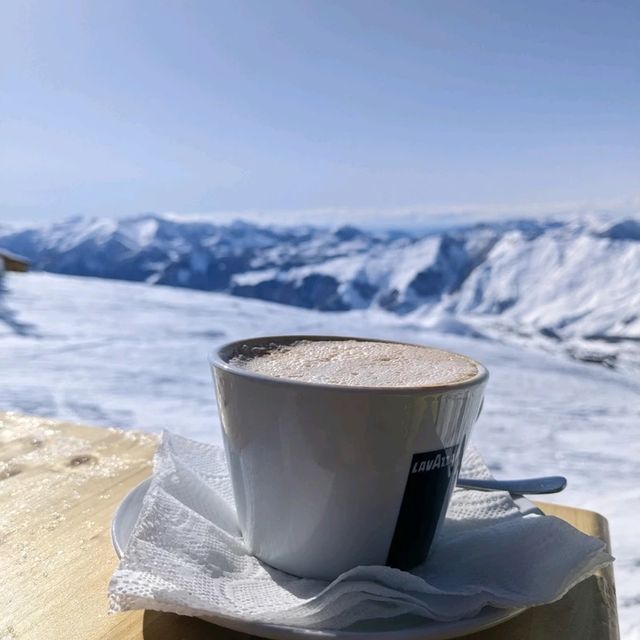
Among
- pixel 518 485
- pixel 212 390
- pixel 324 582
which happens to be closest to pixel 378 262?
pixel 212 390

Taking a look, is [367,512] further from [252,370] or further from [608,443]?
[608,443]

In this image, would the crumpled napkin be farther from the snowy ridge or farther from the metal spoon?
the snowy ridge

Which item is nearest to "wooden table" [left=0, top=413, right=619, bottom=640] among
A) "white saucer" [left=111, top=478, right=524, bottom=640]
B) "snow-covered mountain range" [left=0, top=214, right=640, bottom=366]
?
"white saucer" [left=111, top=478, right=524, bottom=640]

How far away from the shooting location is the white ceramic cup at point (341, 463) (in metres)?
0.26

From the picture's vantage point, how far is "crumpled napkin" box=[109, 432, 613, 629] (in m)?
0.23

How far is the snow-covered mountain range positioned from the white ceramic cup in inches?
124

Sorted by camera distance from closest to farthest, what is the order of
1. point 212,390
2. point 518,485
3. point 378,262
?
point 518,485
point 212,390
point 378,262

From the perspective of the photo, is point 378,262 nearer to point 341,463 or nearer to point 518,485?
point 518,485

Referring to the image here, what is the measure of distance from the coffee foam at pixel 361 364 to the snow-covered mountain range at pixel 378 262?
309 cm

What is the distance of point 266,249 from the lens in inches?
191

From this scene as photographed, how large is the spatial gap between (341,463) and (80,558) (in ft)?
0.41

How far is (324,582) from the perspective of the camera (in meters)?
0.28

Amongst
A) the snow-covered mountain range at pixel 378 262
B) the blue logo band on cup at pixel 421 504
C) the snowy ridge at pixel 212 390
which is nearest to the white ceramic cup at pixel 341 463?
the blue logo band on cup at pixel 421 504

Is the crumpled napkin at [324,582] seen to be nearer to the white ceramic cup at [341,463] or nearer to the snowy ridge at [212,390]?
the white ceramic cup at [341,463]
